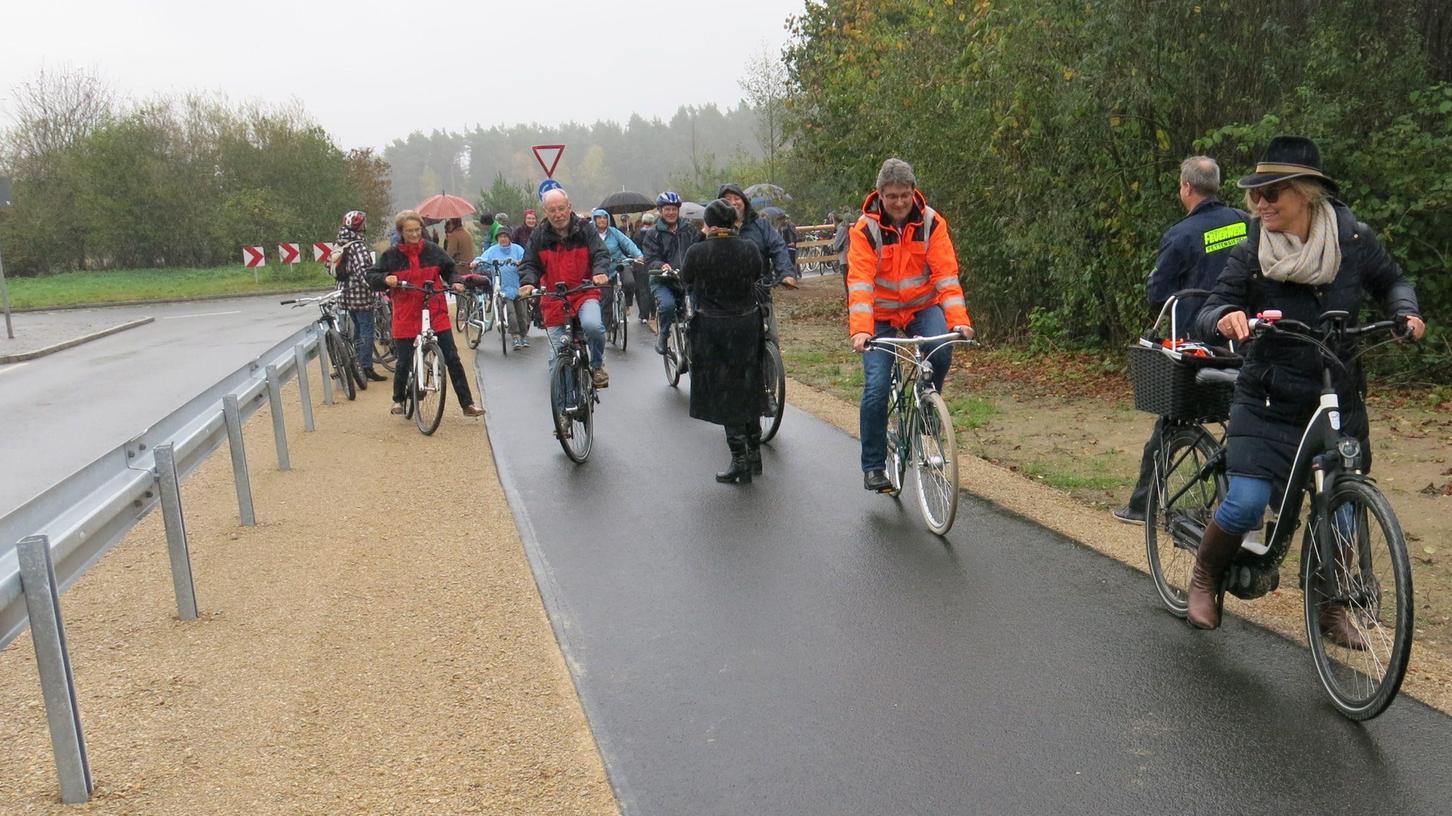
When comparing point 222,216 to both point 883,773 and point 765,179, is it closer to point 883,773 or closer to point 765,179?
point 765,179

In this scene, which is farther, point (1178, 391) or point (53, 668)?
point (1178, 391)

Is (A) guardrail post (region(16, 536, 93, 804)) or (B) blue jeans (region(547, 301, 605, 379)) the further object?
(B) blue jeans (region(547, 301, 605, 379))

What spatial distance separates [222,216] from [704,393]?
43692 mm

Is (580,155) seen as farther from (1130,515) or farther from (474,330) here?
(1130,515)

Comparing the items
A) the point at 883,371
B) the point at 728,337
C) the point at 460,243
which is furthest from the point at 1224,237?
the point at 460,243

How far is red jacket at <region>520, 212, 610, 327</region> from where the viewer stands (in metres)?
9.91

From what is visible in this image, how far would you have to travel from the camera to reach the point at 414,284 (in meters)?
11.3

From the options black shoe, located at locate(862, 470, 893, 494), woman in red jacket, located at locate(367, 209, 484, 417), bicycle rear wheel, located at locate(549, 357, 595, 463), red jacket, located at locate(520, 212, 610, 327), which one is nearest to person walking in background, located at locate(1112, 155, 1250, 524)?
black shoe, located at locate(862, 470, 893, 494)

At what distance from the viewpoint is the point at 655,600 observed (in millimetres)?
5832

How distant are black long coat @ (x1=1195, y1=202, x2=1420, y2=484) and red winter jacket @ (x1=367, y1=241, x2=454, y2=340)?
8.08 m

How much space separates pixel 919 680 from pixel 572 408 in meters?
5.09

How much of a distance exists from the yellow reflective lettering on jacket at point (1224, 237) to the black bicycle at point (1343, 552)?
186 cm

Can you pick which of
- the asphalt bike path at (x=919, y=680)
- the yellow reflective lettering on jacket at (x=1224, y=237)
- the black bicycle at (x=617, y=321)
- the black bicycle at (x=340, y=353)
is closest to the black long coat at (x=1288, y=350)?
the asphalt bike path at (x=919, y=680)

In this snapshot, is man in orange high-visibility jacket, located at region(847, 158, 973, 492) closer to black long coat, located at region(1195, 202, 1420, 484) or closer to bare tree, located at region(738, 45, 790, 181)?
black long coat, located at region(1195, 202, 1420, 484)
